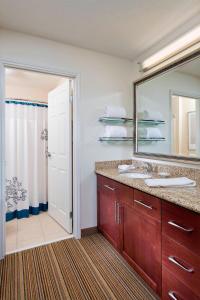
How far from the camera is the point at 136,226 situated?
5.14 feet

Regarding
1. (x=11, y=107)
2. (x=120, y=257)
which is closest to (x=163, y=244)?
(x=120, y=257)

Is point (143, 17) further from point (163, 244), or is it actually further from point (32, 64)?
point (163, 244)

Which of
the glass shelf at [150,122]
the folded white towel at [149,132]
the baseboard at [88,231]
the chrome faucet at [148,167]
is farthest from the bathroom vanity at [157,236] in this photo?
the glass shelf at [150,122]

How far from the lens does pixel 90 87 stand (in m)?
2.32

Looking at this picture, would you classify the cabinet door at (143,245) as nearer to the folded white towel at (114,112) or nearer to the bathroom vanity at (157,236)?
the bathroom vanity at (157,236)

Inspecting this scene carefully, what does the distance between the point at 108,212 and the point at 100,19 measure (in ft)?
6.51

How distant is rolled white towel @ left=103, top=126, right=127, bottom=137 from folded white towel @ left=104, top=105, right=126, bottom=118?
0.15 m

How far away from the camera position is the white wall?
2.05 metres

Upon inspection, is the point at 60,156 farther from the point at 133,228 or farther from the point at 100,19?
the point at 100,19

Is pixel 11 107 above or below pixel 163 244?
above

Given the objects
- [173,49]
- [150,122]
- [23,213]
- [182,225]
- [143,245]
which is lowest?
[23,213]

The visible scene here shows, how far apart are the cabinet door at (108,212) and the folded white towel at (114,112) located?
844 millimetres

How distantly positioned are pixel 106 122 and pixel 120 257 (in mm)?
1578

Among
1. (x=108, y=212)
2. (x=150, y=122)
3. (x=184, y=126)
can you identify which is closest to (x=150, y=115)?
(x=150, y=122)
